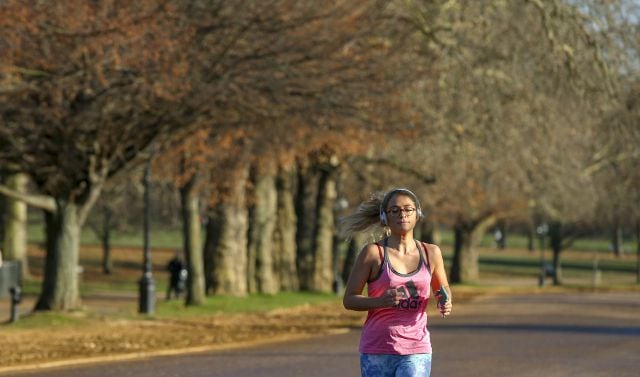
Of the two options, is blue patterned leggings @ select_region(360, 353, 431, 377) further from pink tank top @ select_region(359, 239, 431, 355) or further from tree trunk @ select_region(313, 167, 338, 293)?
tree trunk @ select_region(313, 167, 338, 293)

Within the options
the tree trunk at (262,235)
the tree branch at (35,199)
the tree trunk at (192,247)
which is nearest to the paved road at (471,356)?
the tree trunk at (192,247)

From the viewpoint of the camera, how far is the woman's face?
8.38 m

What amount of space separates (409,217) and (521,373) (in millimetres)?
8391

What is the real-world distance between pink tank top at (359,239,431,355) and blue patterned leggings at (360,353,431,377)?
0.12 ft

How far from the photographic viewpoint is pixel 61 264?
2648 cm

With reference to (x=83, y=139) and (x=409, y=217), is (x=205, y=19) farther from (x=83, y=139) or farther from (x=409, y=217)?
(x=409, y=217)

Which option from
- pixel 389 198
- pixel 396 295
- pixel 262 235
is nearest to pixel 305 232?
pixel 262 235

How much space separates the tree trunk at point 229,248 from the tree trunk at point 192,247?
98.8 inches

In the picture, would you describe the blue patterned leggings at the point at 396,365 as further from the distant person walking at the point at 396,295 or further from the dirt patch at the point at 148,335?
the dirt patch at the point at 148,335

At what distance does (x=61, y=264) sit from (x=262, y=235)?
13.0 m

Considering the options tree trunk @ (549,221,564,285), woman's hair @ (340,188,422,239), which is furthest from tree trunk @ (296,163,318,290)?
woman's hair @ (340,188,422,239)

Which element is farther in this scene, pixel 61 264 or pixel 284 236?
pixel 284 236

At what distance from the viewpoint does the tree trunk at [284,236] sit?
4209 cm

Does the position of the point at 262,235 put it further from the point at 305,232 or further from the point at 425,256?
the point at 425,256
